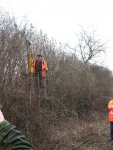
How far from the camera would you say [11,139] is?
175 centimetres

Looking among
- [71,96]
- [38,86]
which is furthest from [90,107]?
[38,86]

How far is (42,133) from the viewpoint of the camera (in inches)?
411

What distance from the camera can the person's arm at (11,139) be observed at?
1.75 m

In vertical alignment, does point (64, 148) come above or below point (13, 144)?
below

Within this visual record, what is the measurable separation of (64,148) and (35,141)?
1626mm

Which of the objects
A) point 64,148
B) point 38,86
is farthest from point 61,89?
point 38,86

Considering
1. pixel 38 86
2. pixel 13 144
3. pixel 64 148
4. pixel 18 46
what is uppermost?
pixel 18 46

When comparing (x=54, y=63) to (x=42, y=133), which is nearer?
(x=42, y=133)

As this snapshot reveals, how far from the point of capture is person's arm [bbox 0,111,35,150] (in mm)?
1746

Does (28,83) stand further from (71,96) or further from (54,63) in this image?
(71,96)

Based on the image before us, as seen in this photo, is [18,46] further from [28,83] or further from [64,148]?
[64,148]

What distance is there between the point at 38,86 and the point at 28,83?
0.31m

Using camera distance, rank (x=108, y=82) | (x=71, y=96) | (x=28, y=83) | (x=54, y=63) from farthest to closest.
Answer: (x=108, y=82)
(x=71, y=96)
(x=54, y=63)
(x=28, y=83)

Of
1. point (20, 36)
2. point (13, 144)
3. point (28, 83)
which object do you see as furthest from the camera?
point (20, 36)
